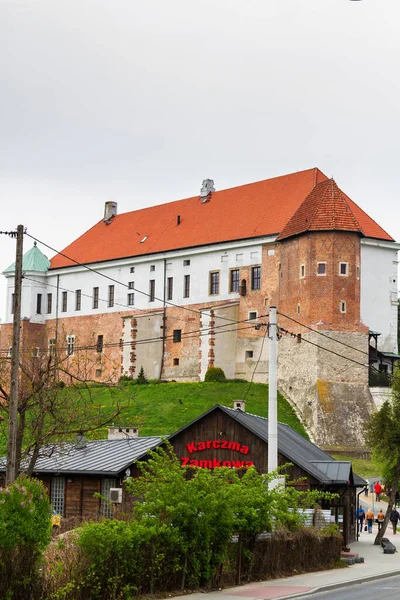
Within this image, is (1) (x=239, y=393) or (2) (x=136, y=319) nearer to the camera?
(1) (x=239, y=393)

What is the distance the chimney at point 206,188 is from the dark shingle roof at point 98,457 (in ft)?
168

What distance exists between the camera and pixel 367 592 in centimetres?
2252

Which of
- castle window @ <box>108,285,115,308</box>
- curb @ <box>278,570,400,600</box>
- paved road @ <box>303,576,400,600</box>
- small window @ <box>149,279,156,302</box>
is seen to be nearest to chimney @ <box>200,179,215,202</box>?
small window @ <box>149,279,156,302</box>

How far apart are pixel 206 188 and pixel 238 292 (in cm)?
1512

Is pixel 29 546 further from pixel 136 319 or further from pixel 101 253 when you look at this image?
pixel 101 253

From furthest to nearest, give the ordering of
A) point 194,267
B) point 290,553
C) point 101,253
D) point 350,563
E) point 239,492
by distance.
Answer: point 101,253, point 194,267, point 350,563, point 290,553, point 239,492

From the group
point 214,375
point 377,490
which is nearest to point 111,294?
point 214,375

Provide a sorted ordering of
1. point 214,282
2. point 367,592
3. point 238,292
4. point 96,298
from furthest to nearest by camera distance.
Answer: point 96,298 < point 214,282 < point 238,292 < point 367,592

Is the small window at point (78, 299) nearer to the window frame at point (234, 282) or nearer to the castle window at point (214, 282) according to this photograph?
the castle window at point (214, 282)

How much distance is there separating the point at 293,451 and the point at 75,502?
25.2 ft

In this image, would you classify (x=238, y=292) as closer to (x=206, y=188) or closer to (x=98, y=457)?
(x=206, y=188)

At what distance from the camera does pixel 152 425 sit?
64188 millimetres

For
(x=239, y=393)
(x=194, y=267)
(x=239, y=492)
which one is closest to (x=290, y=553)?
(x=239, y=492)

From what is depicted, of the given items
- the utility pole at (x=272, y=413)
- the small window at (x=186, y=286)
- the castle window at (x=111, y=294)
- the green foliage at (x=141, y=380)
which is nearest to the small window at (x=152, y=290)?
the small window at (x=186, y=286)
